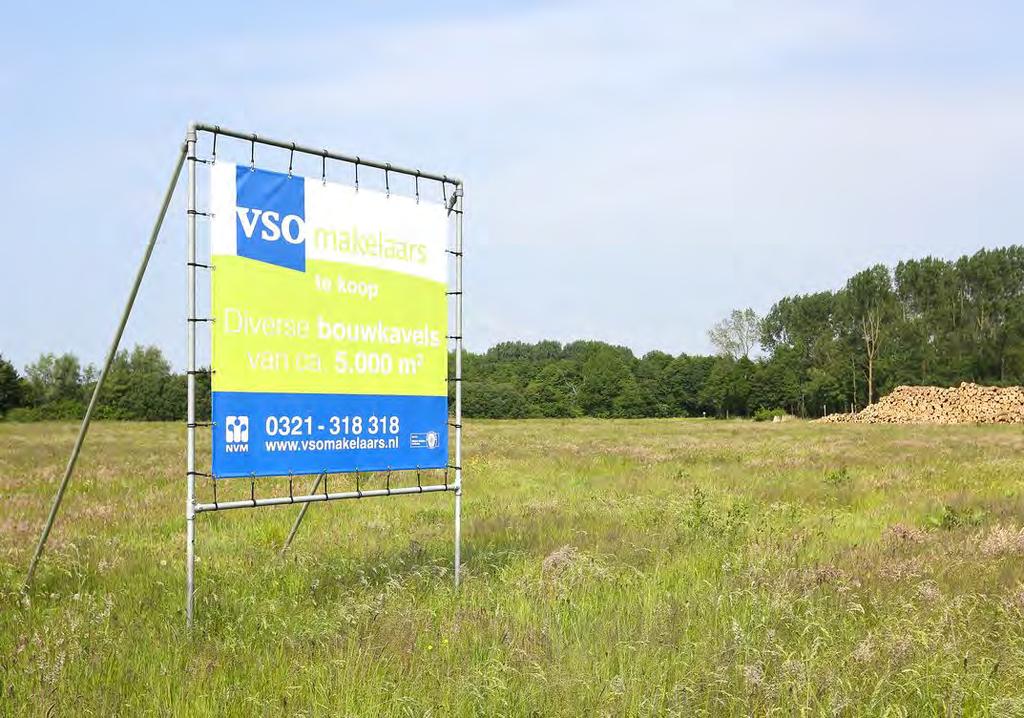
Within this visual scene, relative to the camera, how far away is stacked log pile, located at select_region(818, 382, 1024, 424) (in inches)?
2162

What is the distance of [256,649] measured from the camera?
6.06m

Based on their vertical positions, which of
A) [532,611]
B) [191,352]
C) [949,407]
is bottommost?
[532,611]

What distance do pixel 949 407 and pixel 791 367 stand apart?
153ft

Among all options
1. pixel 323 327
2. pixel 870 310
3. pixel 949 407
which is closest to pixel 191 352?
pixel 323 327

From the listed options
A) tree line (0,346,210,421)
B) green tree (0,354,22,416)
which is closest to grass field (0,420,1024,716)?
tree line (0,346,210,421)

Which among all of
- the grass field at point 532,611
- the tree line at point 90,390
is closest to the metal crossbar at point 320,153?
the grass field at point 532,611

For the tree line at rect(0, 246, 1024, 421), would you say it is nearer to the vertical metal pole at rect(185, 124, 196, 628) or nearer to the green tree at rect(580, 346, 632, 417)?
the green tree at rect(580, 346, 632, 417)

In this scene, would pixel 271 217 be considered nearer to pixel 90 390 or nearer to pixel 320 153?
pixel 320 153

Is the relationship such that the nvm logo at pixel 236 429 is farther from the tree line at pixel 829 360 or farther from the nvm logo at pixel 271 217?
the tree line at pixel 829 360

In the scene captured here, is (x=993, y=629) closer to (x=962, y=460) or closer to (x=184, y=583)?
(x=184, y=583)

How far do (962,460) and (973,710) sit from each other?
819 inches

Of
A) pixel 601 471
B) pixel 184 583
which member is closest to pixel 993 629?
pixel 184 583

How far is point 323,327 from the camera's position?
781 centimetres

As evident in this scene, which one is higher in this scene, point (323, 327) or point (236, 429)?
point (323, 327)
